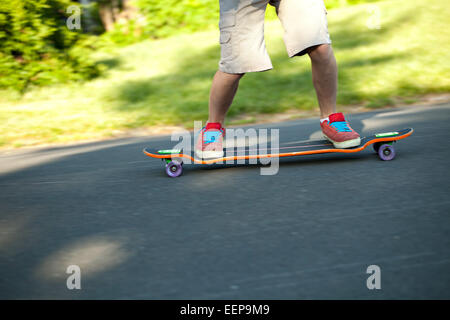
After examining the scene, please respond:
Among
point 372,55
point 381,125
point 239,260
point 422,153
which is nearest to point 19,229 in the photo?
point 239,260

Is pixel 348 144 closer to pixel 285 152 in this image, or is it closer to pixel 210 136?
pixel 285 152

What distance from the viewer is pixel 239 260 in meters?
1.89

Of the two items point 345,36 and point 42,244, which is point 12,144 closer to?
point 42,244

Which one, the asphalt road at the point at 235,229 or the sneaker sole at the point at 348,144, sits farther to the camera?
the sneaker sole at the point at 348,144

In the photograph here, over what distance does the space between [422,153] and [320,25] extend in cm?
107

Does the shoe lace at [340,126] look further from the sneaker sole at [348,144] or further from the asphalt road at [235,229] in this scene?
the asphalt road at [235,229]

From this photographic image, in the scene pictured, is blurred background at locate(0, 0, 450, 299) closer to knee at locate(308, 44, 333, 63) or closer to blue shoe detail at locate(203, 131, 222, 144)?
blue shoe detail at locate(203, 131, 222, 144)

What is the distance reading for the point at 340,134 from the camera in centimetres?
315

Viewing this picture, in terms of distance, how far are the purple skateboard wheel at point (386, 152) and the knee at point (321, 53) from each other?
66cm

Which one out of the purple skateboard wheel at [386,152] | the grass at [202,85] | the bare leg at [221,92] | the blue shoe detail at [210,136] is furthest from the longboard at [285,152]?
the grass at [202,85]

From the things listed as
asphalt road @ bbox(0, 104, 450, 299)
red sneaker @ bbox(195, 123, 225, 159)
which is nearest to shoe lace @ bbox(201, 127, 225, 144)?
red sneaker @ bbox(195, 123, 225, 159)

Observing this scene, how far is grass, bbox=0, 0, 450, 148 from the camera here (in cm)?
548

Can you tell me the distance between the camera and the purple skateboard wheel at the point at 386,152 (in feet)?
10.4
